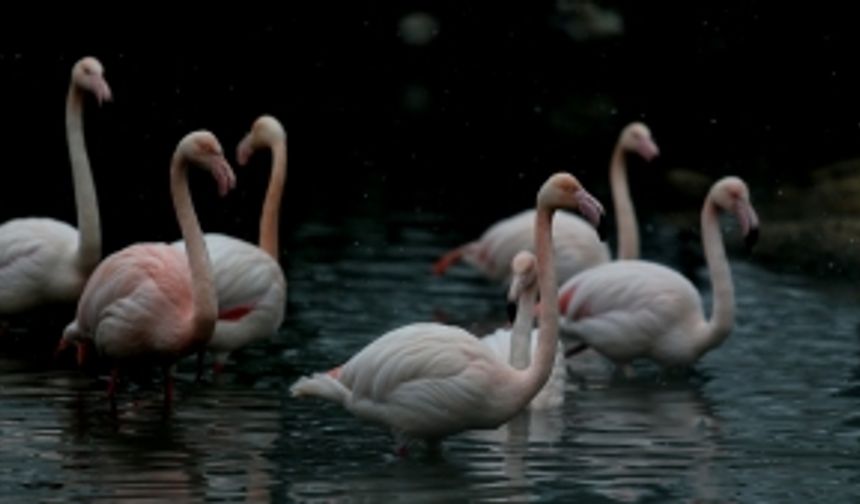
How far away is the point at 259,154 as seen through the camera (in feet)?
62.4

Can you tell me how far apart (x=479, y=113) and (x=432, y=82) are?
20.3 inches

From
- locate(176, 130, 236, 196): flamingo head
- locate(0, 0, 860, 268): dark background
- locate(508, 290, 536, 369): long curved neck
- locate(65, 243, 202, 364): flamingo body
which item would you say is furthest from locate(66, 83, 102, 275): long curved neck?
locate(0, 0, 860, 268): dark background

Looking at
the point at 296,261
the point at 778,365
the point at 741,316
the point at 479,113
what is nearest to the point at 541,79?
the point at 479,113

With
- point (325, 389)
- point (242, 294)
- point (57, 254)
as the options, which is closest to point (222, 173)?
point (325, 389)

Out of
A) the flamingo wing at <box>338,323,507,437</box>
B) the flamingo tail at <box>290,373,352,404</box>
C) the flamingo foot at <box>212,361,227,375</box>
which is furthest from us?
the flamingo foot at <box>212,361,227,375</box>

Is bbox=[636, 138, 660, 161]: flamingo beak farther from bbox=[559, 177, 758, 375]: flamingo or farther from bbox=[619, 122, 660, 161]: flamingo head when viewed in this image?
bbox=[559, 177, 758, 375]: flamingo

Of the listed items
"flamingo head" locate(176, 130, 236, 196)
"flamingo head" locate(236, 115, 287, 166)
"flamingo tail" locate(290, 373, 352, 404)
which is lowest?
"flamingo tail" locate(290, 373, 352, 404)

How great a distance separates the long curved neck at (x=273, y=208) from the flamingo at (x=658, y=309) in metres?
1.44

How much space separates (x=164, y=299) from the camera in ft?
28.9

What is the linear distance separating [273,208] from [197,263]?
1862mm

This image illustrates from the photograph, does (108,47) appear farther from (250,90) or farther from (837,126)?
(837,126)

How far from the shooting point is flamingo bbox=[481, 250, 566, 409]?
8.80 meters

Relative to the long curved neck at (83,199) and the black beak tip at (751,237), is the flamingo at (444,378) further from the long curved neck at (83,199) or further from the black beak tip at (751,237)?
the long curved neck at (83,199)

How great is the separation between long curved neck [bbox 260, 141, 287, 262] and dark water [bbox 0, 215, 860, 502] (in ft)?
1.77
